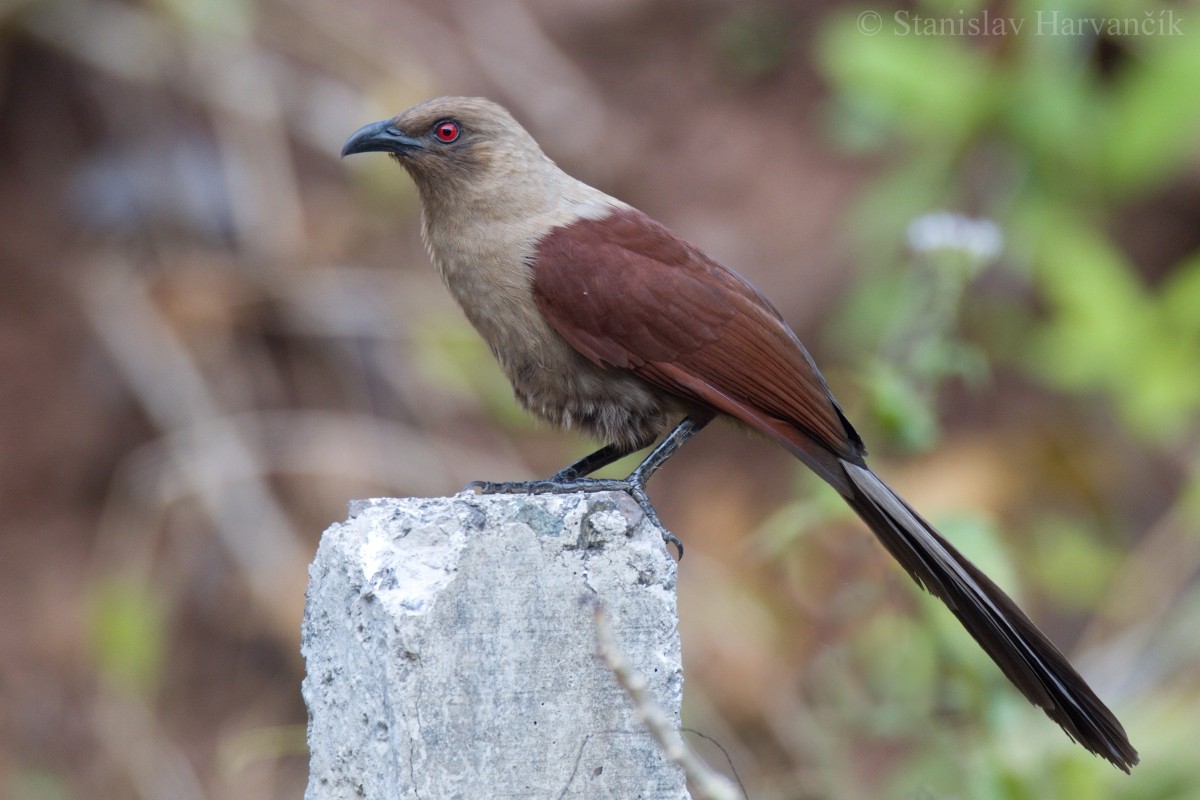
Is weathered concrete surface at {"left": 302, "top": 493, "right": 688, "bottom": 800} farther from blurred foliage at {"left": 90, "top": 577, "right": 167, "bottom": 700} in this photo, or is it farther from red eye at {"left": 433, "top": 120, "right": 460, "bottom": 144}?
blurred foliage at {"left": 90, "top": 577, "right": 167, "bottom": 700}

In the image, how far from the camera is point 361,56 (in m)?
7.21

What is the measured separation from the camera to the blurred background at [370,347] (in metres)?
6.29

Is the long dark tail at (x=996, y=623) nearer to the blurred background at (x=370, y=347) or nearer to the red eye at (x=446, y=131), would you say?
the red eye at (x=446, y=131)

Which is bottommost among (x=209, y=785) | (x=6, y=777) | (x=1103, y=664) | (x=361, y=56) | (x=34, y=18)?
(x=1103, y=664)

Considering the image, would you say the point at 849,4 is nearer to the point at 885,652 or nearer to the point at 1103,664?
the point at 1103,664

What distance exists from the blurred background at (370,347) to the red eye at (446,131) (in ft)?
8.67

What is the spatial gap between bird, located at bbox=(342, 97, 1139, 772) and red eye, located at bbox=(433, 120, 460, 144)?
8.6 inches

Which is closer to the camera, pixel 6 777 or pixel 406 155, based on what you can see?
pixel 406 155

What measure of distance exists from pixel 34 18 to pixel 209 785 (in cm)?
386

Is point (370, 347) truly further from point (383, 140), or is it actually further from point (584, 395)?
point (584, 395)

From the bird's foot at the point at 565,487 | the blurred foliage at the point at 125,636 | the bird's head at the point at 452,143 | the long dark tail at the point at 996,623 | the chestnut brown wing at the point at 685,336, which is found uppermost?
the blurred foliage at the point at 125,636

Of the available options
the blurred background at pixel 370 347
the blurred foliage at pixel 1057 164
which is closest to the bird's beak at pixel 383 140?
the blurred background at pixel 370 347

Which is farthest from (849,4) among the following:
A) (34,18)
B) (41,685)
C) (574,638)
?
(574,638)

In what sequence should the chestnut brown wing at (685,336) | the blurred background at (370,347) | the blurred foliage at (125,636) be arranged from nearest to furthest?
the chestnut brown wing at (685,336) < the blurred foliage at (125,636) < the blurred background at (370,347)
